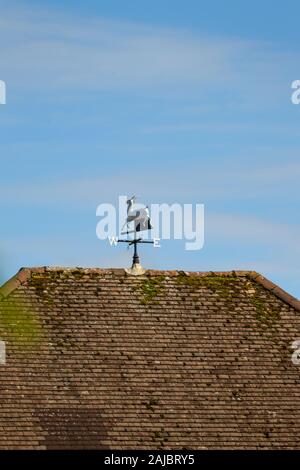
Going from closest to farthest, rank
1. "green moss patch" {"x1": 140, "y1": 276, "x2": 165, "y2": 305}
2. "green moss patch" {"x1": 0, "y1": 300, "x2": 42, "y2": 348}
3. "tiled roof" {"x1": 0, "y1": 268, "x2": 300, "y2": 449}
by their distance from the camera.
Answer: "tiled roof" {"x1": 0, "y1": 268, "x2": 300, "y2": 449}
"green moss patch" {"x1": 0, "y1": 300, "x2": 42, "y2": 348}
"green moss patch" {"x1": 140, "y1": 276, "x2": 165, "y2": 305}

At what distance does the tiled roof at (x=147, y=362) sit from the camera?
37.7 m

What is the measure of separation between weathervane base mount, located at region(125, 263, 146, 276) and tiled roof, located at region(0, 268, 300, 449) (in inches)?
6.8

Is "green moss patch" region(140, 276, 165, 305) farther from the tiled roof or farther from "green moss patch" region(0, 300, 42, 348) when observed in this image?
"green moss patch" region(0, 300, 42, 348)

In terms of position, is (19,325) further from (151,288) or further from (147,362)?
(151,288)

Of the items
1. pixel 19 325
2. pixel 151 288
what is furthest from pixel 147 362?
pixel 19 325

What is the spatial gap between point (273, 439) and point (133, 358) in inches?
132

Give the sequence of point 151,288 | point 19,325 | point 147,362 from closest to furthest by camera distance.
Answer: point 147,362
point 19,325
point 151,288

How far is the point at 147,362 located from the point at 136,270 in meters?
2.86

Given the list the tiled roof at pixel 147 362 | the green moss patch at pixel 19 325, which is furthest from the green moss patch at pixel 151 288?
the green moss patch at pixel 19 325

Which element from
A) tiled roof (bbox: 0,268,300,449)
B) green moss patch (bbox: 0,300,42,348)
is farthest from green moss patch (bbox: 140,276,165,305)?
green moss patch (bbox: 0,300,42,348)

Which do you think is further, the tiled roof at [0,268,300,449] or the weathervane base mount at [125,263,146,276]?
the weathervane base mount at [125,263,146,276]

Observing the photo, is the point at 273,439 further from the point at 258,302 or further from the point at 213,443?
the point at 258,302

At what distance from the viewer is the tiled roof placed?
3766 centimetres

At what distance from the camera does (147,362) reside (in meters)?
39.1
